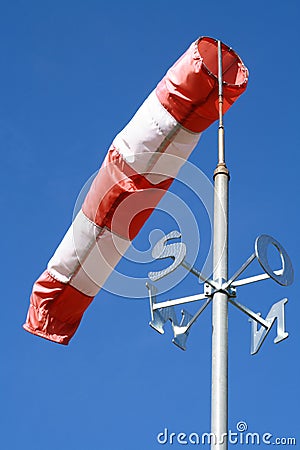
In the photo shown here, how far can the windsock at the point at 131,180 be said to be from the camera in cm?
1070

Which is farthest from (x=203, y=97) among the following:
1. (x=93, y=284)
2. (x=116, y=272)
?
(x=93, y=284)

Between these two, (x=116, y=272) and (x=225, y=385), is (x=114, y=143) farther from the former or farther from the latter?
(x=225, y=385)

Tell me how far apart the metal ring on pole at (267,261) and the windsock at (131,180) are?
100 inches

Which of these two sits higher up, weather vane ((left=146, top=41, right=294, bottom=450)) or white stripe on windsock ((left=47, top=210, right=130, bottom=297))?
white stripe on windsock ((left=47, top=210, right=130, bottom=297))

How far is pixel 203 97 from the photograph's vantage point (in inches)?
416

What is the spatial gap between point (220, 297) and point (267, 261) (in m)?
0.39

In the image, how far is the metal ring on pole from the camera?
7.90 m

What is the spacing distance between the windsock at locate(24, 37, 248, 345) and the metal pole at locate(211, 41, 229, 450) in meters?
2.02

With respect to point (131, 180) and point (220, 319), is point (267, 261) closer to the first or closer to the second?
point (220, 319)

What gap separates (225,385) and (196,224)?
2.13 m

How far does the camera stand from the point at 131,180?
38.0 ft

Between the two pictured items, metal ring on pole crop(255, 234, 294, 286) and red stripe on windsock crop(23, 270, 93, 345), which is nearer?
metal ring on pole crop(255, 234, 294, 286)

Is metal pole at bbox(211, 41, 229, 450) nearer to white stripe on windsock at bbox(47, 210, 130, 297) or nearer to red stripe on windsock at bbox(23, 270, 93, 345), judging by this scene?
white stripe on windsock at bbox(47, 210, 130, 297)

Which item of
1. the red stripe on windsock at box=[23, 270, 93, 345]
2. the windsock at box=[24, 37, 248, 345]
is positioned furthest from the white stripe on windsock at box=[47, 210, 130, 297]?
the red stripe on windsock at box=[23, 270, 93, 345]
